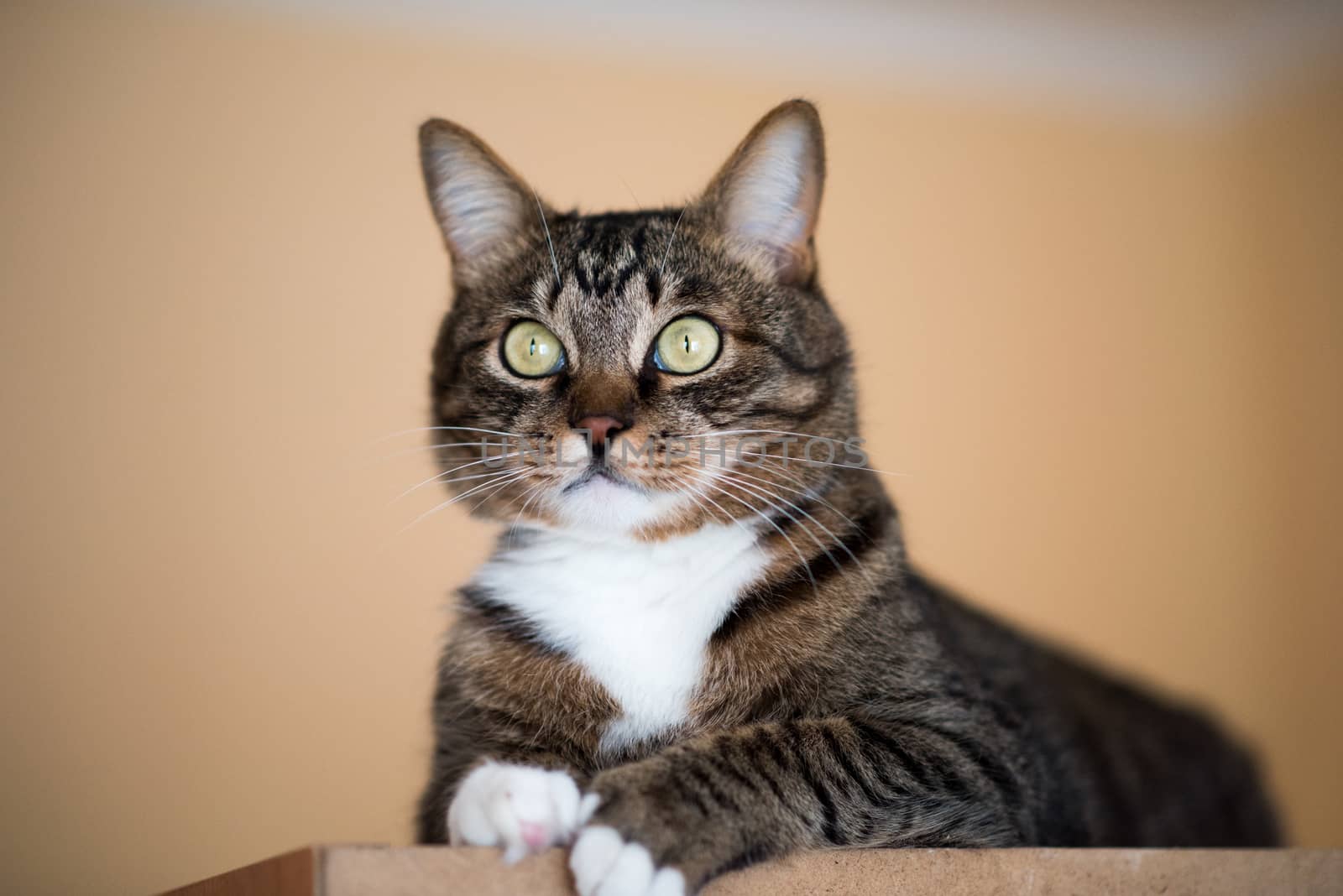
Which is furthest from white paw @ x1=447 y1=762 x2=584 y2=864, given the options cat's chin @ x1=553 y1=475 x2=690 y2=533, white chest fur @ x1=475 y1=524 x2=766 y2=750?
cat's chin @ x1=553 y1=475 x2=690 y2=533

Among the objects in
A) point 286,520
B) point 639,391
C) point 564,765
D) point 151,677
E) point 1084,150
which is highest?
point 1084,150

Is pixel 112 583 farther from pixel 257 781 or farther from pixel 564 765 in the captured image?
pixel 564 765

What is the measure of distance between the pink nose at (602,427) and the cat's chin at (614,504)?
53mm

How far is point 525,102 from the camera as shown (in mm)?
3170

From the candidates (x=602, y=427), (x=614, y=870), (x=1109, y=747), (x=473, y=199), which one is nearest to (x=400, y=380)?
(x=473, y=199)

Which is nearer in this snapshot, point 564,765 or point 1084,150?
point 564,765

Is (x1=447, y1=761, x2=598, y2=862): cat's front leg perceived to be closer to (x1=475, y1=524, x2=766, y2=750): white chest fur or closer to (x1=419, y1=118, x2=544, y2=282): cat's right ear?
(x1=475, y1=524, x2=766, y2=750): white chest fur

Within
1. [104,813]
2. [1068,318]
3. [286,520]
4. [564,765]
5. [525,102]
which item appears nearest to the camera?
[564,765]

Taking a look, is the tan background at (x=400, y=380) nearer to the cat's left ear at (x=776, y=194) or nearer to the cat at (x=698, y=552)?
→ the cat's left ear at (x=776, y=194)

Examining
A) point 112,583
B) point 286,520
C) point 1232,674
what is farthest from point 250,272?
point 1232,674

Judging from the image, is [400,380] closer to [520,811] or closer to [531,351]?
[531,351]

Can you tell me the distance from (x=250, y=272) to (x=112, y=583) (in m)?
0.85

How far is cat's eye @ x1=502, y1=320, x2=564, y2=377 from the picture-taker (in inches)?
63.7

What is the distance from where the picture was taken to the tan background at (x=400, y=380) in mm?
2660
